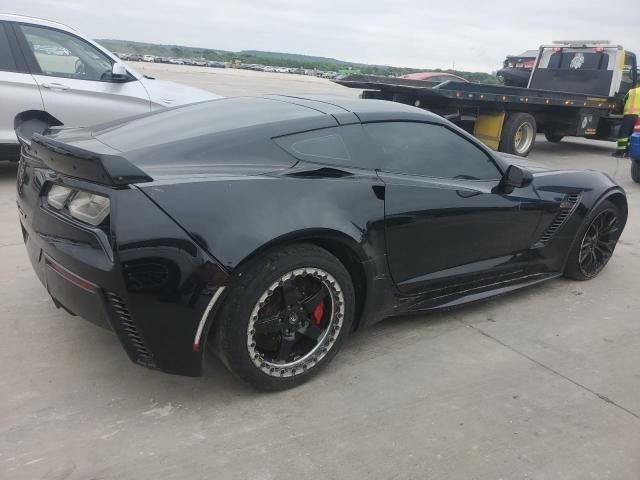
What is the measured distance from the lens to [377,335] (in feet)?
11.1

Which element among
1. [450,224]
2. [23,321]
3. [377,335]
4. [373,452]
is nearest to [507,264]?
[450,224]

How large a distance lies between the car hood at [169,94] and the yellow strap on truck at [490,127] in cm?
535

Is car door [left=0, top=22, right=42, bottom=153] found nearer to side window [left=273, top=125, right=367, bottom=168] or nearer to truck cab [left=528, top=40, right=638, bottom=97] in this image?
side window [left=273, top=125, right=367, bottom=168]

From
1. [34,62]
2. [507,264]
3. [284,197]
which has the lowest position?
[507,264]

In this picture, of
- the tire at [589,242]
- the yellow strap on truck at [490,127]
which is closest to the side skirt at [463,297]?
the tire at [589,242]

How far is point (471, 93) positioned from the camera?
925cm

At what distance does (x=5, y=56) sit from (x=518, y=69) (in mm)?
14601

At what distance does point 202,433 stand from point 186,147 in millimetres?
1323

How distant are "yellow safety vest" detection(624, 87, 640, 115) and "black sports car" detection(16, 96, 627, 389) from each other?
8.51 meters

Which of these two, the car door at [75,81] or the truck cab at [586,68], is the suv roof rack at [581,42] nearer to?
the truck cab at [586,68]

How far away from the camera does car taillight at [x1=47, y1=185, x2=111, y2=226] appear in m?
2.31

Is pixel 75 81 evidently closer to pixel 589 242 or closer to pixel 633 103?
pixel 589 242

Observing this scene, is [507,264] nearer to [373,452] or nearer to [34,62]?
[373,452]

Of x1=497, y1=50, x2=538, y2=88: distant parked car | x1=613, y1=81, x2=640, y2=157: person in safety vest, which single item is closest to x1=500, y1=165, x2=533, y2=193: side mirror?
x1=613, y1=81, x2=640, y2=157: person in safety vest
